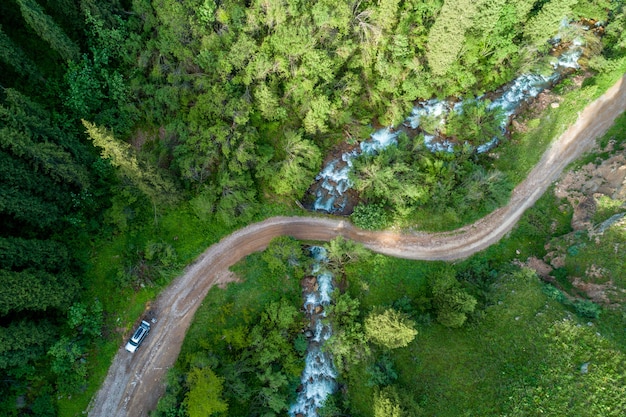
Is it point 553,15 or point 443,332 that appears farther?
point 553,15

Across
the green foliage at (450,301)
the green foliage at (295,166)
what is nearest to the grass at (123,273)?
the green foliage at (295,166)

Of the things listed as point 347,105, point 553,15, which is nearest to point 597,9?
point 553,15

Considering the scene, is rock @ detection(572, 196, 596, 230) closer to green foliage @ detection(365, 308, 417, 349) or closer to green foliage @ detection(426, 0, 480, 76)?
green foliage @ detection(426, 0, 480, 76)

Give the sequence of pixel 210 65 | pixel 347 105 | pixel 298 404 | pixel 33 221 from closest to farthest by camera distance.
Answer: pixel 33 221, pixel 298 404, pixel 210 65, pixel 347 105

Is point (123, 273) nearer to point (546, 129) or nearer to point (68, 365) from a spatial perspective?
point (68, 365)

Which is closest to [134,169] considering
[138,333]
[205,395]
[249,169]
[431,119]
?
[249,169]

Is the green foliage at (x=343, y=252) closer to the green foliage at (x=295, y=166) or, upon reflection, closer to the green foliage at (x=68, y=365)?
the green foliage at (x=295, y=166)

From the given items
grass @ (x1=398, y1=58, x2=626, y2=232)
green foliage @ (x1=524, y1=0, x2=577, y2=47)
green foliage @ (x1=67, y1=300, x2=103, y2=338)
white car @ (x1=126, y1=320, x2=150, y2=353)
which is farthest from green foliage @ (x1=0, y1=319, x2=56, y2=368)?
green foliage @ (x1=524, y1=0, x2=577, y2=47)

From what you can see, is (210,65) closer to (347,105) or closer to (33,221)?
(347,105)
